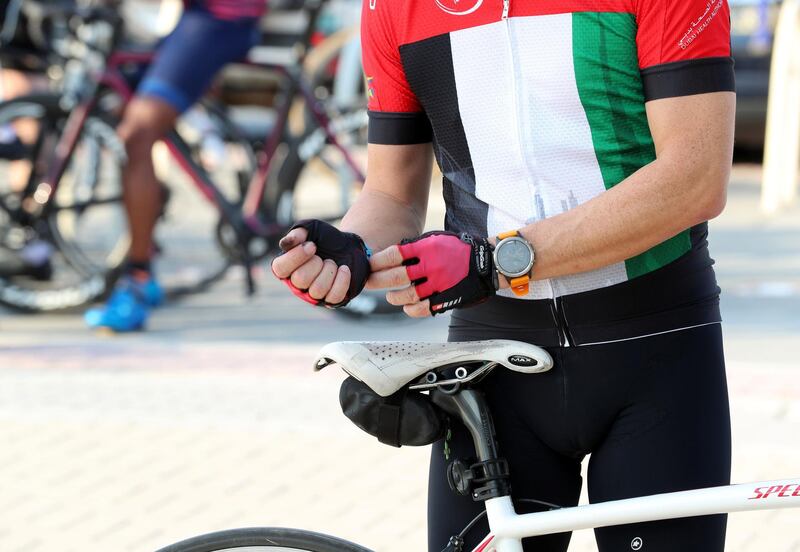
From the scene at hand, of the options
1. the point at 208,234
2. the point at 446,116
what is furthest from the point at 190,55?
the point at 446,116

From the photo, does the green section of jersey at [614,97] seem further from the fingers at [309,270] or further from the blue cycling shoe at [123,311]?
the blue cycling shoe at [123,311]

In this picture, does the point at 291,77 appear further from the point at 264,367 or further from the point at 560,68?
the point at 560,68

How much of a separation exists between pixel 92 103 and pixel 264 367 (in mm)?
1984

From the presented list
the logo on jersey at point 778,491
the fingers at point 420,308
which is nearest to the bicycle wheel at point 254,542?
the fingers at point 420,308

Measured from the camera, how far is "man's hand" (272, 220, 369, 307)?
1999 mm

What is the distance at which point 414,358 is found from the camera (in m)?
2.14

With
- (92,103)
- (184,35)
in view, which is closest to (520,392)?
(184,35)

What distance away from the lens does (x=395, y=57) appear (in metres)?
2.27

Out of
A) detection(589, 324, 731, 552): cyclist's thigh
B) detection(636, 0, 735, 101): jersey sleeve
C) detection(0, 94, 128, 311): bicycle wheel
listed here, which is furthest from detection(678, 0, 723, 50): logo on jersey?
detection(0, 94, 128, 311): bicycle wheel

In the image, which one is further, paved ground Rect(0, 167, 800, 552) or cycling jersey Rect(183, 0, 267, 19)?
cycling jersey Rect(183, 0, 267, 19)

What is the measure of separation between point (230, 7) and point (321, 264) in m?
5.11

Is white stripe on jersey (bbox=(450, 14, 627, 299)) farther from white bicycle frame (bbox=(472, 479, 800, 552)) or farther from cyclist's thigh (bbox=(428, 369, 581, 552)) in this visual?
white bicycle frame (bbox=(472, 479, 800, 552))

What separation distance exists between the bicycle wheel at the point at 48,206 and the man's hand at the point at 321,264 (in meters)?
5.32

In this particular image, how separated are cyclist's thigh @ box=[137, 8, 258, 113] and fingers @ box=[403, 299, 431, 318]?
198 inches
